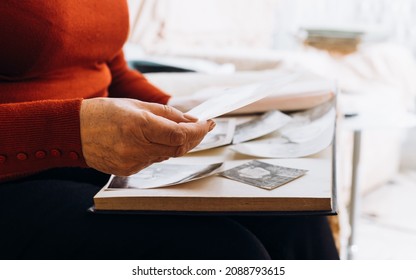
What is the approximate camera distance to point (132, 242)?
52cm

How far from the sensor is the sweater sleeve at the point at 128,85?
2.92ft

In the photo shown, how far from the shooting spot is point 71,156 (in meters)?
0.52

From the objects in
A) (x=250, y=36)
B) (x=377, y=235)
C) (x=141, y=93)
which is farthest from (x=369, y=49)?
(x=141, y=93)

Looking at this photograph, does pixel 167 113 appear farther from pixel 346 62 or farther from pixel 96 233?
pixel 346 62

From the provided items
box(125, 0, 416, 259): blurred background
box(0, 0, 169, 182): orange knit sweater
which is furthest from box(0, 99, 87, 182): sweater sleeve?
box(125, 0, 416, 259): blurred background

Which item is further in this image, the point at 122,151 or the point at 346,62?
the point at 346,62

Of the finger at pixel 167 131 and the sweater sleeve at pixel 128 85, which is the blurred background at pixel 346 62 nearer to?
the sweater sleeve at pixel 128 85

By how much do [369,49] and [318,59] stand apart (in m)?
0.38

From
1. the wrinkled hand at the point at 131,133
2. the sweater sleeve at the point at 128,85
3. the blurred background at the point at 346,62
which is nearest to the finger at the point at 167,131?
the wrinkled hand at the point at 131,133

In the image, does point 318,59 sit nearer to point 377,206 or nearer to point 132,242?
point 377,206

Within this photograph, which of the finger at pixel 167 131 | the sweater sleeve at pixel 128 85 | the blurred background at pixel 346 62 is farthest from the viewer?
the blurred background at pixel 346 62

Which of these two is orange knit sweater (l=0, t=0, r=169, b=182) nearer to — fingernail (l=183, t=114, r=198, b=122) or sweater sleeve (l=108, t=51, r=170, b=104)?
sweater sleeve (l=108, t=51, r=170, b=104)

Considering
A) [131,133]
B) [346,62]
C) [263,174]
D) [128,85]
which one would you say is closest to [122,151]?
[131,133]

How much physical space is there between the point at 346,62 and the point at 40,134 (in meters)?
1.84
